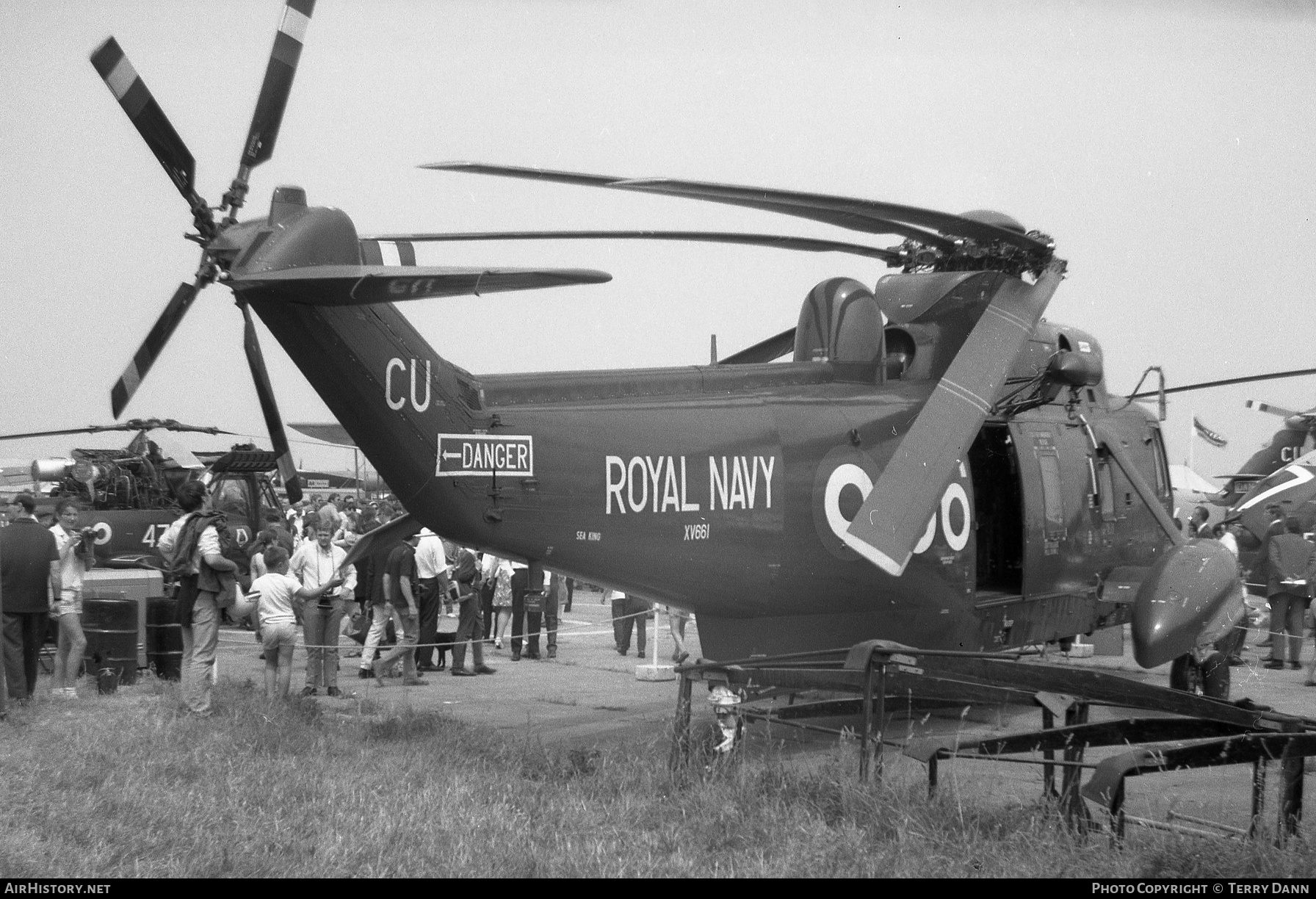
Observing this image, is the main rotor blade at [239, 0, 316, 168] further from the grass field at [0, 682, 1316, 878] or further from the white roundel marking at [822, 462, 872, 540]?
the white roundel marking at [822, 462, 872, 540]

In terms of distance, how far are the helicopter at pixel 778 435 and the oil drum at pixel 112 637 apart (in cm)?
511

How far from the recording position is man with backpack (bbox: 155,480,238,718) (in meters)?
10.2

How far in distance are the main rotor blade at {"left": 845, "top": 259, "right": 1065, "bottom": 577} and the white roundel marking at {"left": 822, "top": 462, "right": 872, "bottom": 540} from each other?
A: 0.45 metres

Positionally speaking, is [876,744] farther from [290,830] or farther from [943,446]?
[290,830]

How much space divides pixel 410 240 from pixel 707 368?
228 centimetres

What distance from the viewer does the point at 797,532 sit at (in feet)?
28.1

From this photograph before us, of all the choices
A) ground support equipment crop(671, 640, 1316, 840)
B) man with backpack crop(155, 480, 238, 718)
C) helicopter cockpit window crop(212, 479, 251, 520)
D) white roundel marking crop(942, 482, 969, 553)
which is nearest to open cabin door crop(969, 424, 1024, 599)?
white roundel marking crop(942, 482, 969, 553)

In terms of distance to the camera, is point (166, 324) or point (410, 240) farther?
point (410, 240)

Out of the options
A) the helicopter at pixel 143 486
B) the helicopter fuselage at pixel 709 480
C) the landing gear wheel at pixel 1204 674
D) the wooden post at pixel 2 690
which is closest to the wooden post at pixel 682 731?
the helicopter fuselage at pixel 709 480

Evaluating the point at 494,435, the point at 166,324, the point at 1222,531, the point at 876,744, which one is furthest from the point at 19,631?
the point at 1222,531

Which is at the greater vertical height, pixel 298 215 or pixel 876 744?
pixel 298 215

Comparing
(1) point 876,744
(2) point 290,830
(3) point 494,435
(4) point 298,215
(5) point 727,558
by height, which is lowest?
(2) point 290,830

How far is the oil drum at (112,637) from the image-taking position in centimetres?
1161

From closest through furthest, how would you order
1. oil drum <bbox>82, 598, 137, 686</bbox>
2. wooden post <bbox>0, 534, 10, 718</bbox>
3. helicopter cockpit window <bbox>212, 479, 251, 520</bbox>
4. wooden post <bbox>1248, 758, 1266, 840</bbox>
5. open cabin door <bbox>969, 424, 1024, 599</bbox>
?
wooden post <bbox>1248, 758, 1266, 840</bbox> < wooden post <bbox>0, 534, 10, 718</bbox> < open cabin door <bbox>969, 424, 1024, 599</bbox> < oil drum <bbox>82, 598, 137, 686</bbox> < helicopter cockpit window <bbox>212, 479, 251, 520</bbox>
